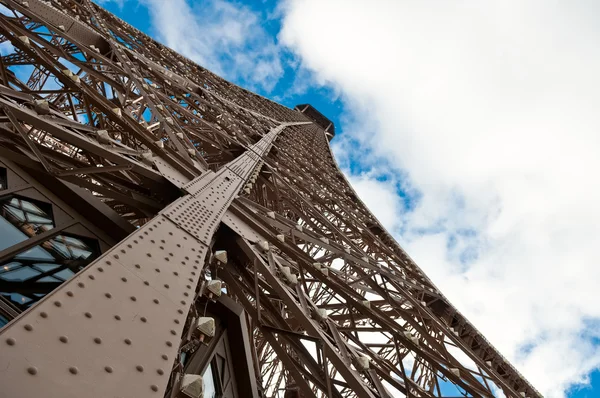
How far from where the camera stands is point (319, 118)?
2293 inches

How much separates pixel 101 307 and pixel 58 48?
307 inches

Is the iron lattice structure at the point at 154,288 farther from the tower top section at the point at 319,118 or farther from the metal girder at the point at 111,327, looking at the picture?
the tower top section at the point at 319,118

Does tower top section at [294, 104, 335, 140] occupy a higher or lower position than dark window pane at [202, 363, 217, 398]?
higher

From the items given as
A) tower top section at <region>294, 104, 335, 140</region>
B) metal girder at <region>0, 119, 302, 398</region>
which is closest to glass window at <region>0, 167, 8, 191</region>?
metal girder at <region>0, 119, 302, 398</region>

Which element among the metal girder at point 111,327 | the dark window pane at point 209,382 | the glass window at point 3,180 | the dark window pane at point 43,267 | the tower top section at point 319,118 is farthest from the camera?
the tower top section at point 319,118

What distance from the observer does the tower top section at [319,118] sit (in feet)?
Result: 190

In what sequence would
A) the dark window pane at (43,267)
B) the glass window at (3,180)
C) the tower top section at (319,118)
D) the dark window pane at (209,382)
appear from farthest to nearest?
the tower top section at (319,118)
the glass window at (3,180)
the dark window pane at (209,382)
the dark window pane at (43,267)

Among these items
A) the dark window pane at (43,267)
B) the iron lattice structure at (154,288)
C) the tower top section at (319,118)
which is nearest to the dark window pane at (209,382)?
the iron lattice structure at (154,288)

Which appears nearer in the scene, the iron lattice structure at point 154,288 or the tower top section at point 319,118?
the iron lattice structure at point 154,288

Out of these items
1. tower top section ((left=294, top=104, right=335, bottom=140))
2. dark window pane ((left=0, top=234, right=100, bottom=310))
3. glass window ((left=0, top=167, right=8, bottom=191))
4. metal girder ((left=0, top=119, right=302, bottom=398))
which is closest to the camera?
metal girder ((left=0, top=119, right=302, bottom=398))

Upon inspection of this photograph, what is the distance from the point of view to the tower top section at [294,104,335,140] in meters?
57.8

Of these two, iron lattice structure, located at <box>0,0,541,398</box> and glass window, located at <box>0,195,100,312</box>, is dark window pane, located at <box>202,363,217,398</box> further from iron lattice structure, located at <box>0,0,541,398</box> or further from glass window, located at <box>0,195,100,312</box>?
glass window, located at <box>0,195,100,312</box>

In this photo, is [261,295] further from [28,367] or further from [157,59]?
[157,59]

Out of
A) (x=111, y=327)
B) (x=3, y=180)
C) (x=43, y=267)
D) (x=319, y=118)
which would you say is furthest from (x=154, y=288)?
(x=319, y=118)
